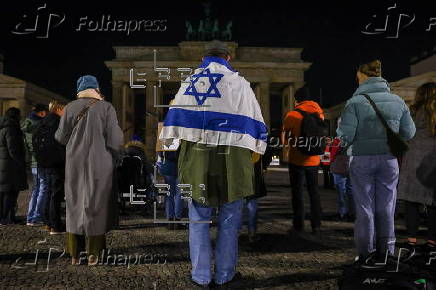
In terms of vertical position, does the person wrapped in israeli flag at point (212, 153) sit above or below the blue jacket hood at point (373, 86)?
below

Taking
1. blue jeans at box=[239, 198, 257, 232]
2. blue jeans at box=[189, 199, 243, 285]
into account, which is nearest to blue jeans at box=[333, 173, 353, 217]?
blue jeans at box=[239, 198, 257, 232]

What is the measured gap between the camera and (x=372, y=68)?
4508 millimetres

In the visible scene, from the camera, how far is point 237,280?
3916 millimetres

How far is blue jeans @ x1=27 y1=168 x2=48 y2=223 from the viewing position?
7.11 metres

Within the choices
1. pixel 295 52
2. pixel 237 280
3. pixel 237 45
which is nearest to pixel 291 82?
pixel 295 52

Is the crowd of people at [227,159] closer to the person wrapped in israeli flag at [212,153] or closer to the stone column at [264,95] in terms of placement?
the person wrapped in israeli flag at [212,153]

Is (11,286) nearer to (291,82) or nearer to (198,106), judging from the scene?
(198,106)

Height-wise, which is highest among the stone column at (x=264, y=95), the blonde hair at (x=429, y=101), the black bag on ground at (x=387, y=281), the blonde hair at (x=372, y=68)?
the stone column at (x=264, y=95)

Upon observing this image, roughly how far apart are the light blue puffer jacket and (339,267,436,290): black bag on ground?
5.10ft

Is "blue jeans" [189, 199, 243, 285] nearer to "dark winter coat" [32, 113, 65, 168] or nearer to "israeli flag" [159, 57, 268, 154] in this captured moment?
"israeli flag" [159, 57, 268, 154]

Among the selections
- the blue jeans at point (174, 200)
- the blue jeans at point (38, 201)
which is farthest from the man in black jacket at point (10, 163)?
the blue jeans at point (174, 200)

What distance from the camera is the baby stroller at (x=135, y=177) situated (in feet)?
27.6

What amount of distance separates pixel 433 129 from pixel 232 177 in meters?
2.68

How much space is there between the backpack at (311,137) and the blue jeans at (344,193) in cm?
162
